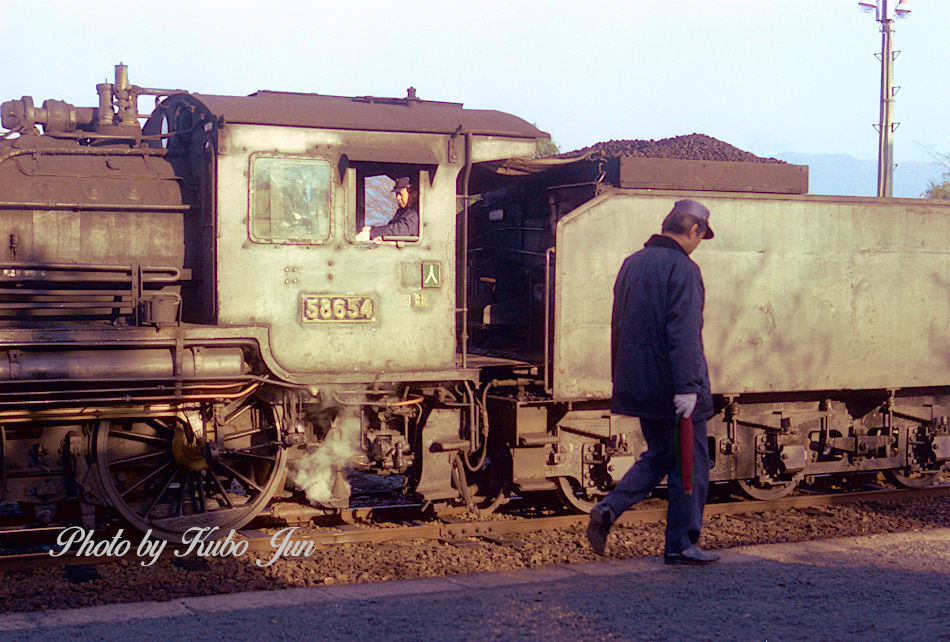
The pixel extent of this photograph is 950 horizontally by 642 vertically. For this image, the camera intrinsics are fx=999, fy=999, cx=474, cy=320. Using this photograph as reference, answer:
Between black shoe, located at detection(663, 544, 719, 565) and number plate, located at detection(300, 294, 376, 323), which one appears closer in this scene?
black shoe, located at detection(663, 544, 719, 565)

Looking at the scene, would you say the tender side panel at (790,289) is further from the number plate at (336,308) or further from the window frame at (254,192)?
the window frame at (254,192)

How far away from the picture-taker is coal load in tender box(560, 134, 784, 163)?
8695mm

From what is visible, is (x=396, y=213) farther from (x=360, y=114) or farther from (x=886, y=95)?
(x=886, y=95)

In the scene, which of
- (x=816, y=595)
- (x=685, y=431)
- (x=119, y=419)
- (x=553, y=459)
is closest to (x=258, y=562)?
(x=119, y=419)

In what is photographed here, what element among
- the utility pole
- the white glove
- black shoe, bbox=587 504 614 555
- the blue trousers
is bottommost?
black shoe, bbox=587 504 614 555

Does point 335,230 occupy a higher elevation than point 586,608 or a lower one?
higher

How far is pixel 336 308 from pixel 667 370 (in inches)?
104

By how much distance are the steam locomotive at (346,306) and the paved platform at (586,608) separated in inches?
66.7

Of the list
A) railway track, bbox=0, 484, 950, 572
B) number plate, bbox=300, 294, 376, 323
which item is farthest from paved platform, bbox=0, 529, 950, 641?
number plate, bbox=300, 294, 376, 323

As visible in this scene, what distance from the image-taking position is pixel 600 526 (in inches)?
224

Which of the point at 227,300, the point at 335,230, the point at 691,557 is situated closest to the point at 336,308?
the point at 335,230

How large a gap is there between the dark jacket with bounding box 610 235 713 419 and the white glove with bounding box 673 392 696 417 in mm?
43

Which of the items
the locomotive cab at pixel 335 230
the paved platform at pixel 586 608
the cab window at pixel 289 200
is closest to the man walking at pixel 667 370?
the paved platform at pixel 586 608

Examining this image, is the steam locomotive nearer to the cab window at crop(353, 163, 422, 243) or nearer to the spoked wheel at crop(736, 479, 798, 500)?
the cab window at crop(353, 163, 422, 243)
